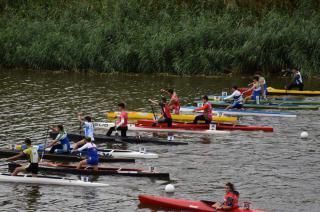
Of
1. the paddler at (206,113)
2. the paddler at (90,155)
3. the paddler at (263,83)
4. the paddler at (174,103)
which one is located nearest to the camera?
the paddler at (90,155)

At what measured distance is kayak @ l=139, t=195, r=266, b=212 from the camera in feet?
83.8

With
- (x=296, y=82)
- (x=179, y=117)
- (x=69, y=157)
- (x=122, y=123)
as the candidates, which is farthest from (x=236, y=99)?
(x=69, y=157)

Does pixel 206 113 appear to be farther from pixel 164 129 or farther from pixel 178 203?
pixel 178 203

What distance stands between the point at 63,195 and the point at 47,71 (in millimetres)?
32002

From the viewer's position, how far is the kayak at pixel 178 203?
83.8ft

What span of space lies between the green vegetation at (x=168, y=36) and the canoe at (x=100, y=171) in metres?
26.9

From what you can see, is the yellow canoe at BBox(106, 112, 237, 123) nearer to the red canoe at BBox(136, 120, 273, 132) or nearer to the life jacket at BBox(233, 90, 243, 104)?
the red canoe at BBox(136, 120, 273, 132)

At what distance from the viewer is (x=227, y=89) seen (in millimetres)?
51406

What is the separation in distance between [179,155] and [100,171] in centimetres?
490

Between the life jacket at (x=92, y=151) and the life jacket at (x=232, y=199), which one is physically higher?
the life jacket at (x=92, y=151)

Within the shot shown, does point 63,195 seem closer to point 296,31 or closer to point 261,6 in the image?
point 296,31

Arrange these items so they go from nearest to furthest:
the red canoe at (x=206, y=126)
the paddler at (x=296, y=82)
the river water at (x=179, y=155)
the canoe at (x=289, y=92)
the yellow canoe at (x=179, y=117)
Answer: the river water at (x=179, y=155)
the red canoe at (x=206, y=126)
the yellow canoe at (x=179, y=117)
the canoe at (x=289, y=92)
the paddler at (x=296, y=82)

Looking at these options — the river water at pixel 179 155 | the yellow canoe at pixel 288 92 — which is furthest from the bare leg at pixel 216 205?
the yellow canoe at pixel 288 92

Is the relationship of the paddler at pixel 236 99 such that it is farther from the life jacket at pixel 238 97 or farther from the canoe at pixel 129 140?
the canoe at pixel 129 140
